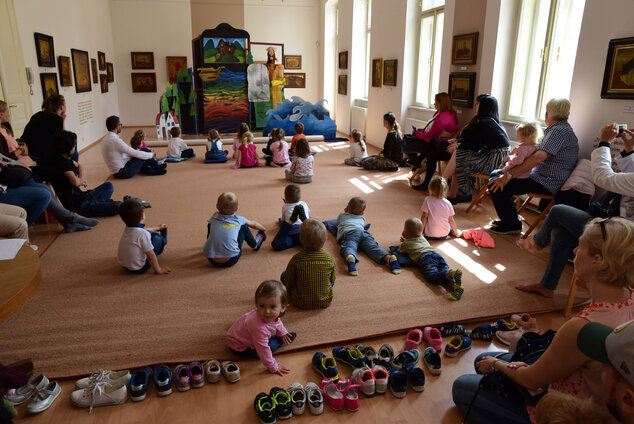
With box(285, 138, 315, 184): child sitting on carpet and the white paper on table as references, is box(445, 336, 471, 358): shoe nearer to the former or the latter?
the white paper on table

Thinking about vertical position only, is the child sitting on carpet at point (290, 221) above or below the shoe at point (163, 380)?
above

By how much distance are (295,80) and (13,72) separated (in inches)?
439

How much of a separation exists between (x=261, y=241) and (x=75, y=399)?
2.35m

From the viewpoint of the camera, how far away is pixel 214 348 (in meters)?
2.92

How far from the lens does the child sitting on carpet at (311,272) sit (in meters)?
3.28

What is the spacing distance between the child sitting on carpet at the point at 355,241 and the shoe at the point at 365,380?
1377mm

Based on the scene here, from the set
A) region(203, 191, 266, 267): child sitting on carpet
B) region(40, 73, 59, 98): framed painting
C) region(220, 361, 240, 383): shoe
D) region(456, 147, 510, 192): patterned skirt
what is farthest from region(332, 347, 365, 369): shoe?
region(40, 73, 59, 98): framed painting

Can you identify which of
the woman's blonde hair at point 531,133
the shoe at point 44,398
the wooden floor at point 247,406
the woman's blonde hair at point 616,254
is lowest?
the wooden floor at point 247,406

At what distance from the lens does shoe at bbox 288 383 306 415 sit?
2404 mm

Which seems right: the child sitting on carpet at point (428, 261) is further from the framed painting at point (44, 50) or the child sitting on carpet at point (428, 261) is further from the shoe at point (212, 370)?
the framed painting at point (44, 50)

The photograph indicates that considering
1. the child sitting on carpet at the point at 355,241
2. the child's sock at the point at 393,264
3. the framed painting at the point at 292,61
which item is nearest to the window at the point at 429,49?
the child sitting on carpet at the point at 355,241

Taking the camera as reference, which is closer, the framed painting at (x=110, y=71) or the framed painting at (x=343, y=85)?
the framed painting at (x=343, y=85)

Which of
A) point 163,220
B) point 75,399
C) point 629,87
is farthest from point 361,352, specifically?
point 629,87

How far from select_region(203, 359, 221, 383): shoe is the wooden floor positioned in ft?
0.12
